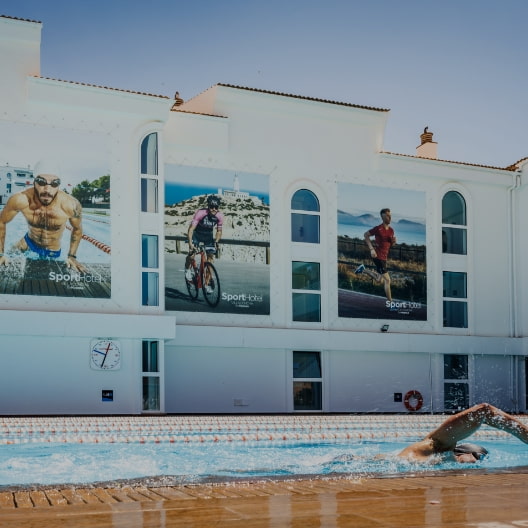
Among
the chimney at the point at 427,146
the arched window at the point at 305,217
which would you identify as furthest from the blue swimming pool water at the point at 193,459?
the chimney at the point at 427,146

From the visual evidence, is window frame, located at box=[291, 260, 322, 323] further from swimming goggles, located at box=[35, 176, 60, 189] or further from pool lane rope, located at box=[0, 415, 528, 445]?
swimming goggles, located at box=[35, 176, 60, 189]

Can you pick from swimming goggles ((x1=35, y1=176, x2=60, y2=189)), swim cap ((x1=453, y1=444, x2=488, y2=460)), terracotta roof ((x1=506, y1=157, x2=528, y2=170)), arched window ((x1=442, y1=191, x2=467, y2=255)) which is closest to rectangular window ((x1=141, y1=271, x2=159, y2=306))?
swimming goggles ((x1=35, y1=176, x2=60, y2=189))

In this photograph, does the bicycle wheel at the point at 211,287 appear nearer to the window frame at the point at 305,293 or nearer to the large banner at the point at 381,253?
the window frame at the point at 305,293

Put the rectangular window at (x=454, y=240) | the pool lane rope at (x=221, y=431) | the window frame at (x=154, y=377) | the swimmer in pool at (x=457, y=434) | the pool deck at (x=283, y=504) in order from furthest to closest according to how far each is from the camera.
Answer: the rectangular window at (x=454, y=240) < the window frame at (x=154, y=377) < the pool lane rope at (x=221, y=431) < the swimmer in pool at (x=457, y=434) < the pool deck at (x=283, y=504)

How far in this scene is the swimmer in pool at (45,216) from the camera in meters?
19.1

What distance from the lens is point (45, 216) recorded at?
19359mm

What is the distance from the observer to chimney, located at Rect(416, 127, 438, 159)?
27875mm

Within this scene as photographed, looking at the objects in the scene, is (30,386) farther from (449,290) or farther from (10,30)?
(449,290)

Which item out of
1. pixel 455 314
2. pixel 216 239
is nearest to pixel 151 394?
pixel 216 239

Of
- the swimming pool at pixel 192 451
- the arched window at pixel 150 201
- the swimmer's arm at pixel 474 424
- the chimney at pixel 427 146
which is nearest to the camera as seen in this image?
the swimmer's arm at pixel 474 424

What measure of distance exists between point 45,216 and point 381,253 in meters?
9.58

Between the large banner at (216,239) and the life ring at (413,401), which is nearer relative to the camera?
the large banner at (216,239)

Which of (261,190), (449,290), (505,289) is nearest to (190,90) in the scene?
(261,190)

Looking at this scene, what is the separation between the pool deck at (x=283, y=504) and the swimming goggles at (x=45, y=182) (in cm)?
1511
